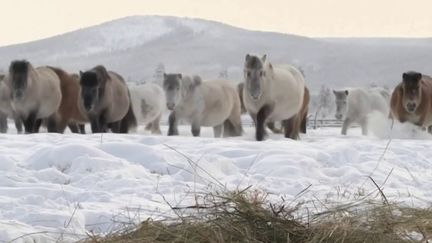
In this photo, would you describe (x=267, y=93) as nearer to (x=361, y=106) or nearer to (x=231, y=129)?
(x=231, y=129)

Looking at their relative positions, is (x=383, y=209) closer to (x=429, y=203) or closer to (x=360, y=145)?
(x=429, y=203)

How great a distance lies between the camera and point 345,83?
177 meters

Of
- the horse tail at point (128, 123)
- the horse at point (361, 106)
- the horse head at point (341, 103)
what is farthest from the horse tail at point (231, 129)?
the horse head at point (341, 103)

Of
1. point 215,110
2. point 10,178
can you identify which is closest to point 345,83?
point 215,110

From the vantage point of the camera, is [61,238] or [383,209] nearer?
[61,238]

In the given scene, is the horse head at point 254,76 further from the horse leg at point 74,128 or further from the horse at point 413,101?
A: the horse leg at point 74,128

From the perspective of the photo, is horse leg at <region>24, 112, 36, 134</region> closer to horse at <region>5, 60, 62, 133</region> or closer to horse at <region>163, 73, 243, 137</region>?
horse at <region>5, 60, 62, 133</region>

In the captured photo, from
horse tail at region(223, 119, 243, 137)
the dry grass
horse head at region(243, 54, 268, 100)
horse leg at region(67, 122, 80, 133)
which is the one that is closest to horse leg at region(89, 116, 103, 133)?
horse leg at region(67, 122, 80, 133)

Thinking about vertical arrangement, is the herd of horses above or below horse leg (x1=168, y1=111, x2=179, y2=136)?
above

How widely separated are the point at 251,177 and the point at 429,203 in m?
1.74

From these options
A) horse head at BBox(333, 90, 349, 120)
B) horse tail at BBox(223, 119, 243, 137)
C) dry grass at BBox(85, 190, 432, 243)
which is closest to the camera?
dry grass at BBox(85, 190, 432, 243)

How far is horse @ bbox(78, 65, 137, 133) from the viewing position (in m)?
13.9

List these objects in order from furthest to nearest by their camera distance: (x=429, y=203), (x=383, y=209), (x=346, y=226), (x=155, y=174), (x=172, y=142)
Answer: (x=172, y=142)
(x=155, y=174)
(x=429, y=203)
(x=383, y=209)
(x=346, y=226)

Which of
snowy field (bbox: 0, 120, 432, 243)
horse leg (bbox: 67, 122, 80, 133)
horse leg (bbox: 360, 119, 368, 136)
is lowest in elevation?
horse leg (bbox: 360, 119, 368, 136)
